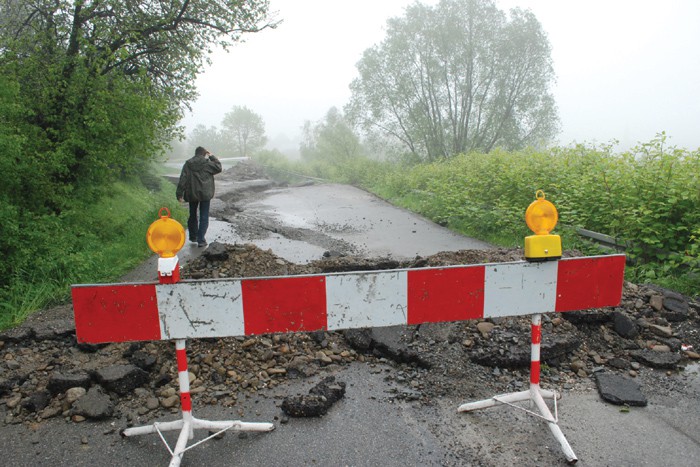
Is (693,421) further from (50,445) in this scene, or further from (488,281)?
(50,445)

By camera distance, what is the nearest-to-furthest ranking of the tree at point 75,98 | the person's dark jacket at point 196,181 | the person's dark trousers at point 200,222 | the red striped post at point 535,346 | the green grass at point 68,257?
1. the red striped post at point 535,346
2. the green grass at point 68,257
3. the tree at point 75,98
4. the person's dark jacket at point 196,181
5. the person's dark trousers at point 200,222

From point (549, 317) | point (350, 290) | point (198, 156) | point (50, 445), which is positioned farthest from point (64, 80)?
point (549, 317)

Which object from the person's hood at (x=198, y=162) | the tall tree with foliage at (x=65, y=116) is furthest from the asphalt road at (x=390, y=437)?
the person's hood at (x=198, y=162)

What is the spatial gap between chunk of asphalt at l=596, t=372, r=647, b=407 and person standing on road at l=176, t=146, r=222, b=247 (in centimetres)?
773

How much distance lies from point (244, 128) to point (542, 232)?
10516 cm

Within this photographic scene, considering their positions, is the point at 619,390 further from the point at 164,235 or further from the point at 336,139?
the point at 336,139

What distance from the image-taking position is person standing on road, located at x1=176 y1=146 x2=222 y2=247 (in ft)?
31.7

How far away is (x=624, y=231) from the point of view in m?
7.33

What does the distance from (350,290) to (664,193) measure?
6156 mm

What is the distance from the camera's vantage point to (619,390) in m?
3.58

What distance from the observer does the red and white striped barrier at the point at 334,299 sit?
282 centimetres

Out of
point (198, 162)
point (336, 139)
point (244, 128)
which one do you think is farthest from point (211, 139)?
point (198, 162)

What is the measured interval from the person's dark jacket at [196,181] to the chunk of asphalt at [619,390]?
7879 millimetres

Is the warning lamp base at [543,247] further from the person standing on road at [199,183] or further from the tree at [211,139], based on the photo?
the tree at [211,139]
